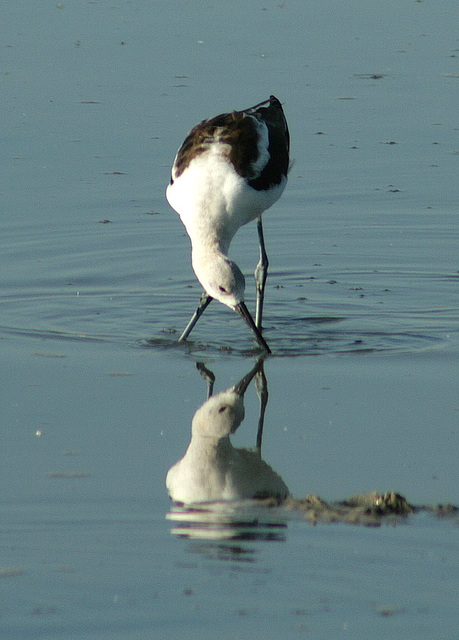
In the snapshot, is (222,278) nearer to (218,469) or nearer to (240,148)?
(240,148)

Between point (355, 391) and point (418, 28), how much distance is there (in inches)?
418

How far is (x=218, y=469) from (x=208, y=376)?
147cm

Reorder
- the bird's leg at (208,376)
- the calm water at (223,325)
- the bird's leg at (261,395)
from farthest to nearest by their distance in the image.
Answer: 1. the bird's leg at (208,376)
2. the bird's leg at (261,395)
3. the calm water at (223,325)

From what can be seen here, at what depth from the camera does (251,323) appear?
7738 mm

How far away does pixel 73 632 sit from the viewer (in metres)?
4.32

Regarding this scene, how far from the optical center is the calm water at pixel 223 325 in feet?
15.3

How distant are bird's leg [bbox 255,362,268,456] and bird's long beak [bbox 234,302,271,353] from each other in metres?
0.28

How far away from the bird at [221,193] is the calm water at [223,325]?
17.9 inches

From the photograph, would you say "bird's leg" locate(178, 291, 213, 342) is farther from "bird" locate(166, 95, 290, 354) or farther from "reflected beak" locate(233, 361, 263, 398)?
"reflected beak" locate(233, 361, 263, 398)

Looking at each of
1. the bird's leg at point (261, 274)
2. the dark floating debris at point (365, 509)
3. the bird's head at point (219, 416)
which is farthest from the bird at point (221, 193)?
the dark floating debris at point (365, 509)

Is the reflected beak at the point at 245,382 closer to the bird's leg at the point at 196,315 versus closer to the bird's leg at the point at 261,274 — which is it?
the bird's leg at the point at 196,315

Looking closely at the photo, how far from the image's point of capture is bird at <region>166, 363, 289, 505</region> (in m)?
5.63

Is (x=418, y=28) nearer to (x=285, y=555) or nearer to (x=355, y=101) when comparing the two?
(x=355, y=101)

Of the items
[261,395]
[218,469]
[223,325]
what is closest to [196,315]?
[223,325]
